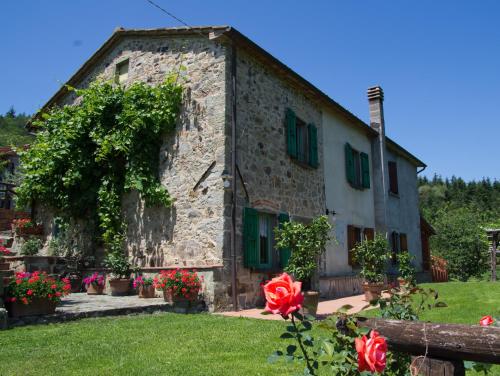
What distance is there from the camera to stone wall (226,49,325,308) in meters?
9.16

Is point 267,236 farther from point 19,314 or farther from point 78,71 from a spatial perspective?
point 78,71

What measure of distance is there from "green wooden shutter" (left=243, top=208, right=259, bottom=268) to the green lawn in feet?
5.95

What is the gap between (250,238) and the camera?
8930 millimetres

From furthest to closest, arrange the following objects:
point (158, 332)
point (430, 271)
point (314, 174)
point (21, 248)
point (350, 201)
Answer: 1. point (430, 271)
2. point (350, 201)
3. point (314, 174)
4. point (21, 248)
5. point (158, 332)

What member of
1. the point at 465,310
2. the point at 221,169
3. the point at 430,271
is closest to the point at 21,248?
the point at 221,169

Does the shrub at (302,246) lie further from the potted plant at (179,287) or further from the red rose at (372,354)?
the red rose at (372,354)

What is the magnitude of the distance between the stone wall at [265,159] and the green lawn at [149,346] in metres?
2.42

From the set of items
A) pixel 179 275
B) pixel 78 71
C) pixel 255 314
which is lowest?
pixel 255 314

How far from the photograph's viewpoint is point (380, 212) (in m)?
15.2

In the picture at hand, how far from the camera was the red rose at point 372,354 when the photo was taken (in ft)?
5.74

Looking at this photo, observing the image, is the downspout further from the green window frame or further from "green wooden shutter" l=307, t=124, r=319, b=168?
"green wooden shutter" l=307, t=124, r=319, b=168

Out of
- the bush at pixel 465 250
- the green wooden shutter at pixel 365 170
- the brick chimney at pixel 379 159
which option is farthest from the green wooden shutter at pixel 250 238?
the bush at pixel 465 250

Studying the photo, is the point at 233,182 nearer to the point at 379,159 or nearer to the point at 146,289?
the point at 146,289

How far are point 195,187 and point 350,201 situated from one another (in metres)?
6.26
